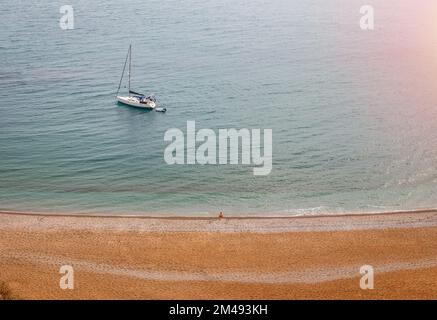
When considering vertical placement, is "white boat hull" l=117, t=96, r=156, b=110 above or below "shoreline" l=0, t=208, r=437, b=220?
above

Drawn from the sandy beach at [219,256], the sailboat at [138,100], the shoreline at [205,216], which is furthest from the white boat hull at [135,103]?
the sandy beach at [219,256]

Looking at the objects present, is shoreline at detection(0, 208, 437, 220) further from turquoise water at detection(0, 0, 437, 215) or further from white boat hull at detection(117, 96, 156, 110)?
white boat hull at detection(117, 96, 156, 110)

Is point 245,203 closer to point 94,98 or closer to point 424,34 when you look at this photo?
point 94,98

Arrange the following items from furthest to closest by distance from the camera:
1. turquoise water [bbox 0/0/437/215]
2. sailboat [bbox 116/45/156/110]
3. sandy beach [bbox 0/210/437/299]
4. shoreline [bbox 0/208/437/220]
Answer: sailboat [bbox 116/45/156/110], turquoise water [bbox 0/0/437/215], shoreline [bbox 0/208/437/220], sandy beach [bbox 0/210/437/299]

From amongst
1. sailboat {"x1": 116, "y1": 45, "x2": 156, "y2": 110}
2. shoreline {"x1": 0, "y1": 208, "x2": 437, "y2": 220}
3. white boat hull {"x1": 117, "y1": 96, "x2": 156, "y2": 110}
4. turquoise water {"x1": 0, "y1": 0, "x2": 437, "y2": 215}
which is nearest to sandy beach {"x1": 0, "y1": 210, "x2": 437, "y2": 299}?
shoreline {"x1": 0, "y1": 208, "x2": 437, "y2": 220}

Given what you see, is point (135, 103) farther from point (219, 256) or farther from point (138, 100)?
point (219, 256)
